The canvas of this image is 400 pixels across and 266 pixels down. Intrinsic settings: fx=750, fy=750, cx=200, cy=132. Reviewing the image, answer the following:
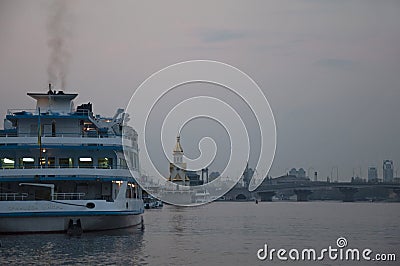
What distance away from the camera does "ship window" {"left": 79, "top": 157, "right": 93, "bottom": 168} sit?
149 feet

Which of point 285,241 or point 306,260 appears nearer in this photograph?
point 306,260

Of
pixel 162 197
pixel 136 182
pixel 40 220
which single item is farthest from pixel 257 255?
pixel 162 197

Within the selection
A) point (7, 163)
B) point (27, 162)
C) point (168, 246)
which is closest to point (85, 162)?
point (27, 162)

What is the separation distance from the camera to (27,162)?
45000 mm

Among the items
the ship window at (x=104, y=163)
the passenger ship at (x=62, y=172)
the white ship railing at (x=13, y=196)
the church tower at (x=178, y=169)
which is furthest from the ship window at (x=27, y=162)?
the church tower at (x=178, y=169)

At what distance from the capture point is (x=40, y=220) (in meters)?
41.4

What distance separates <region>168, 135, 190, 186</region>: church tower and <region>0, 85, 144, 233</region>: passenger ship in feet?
400

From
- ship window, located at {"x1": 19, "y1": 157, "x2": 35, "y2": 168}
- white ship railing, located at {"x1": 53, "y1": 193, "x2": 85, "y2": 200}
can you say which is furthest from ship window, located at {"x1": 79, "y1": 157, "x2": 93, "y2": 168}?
Result: ship window, located at {"x1": 19, "y1": 157, "x2": 35, "y2": 168}

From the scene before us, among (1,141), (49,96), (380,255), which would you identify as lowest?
(380,255)

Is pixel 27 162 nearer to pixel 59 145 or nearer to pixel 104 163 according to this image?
pixel 59 145

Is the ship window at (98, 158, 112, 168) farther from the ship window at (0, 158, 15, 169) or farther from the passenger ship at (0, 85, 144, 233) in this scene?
the ship window at (0, 158, 15, 169)

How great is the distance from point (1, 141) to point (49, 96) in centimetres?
534

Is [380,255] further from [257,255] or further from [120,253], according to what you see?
[120,253]

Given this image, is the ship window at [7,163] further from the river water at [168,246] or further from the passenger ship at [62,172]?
the river water at [168,246]
